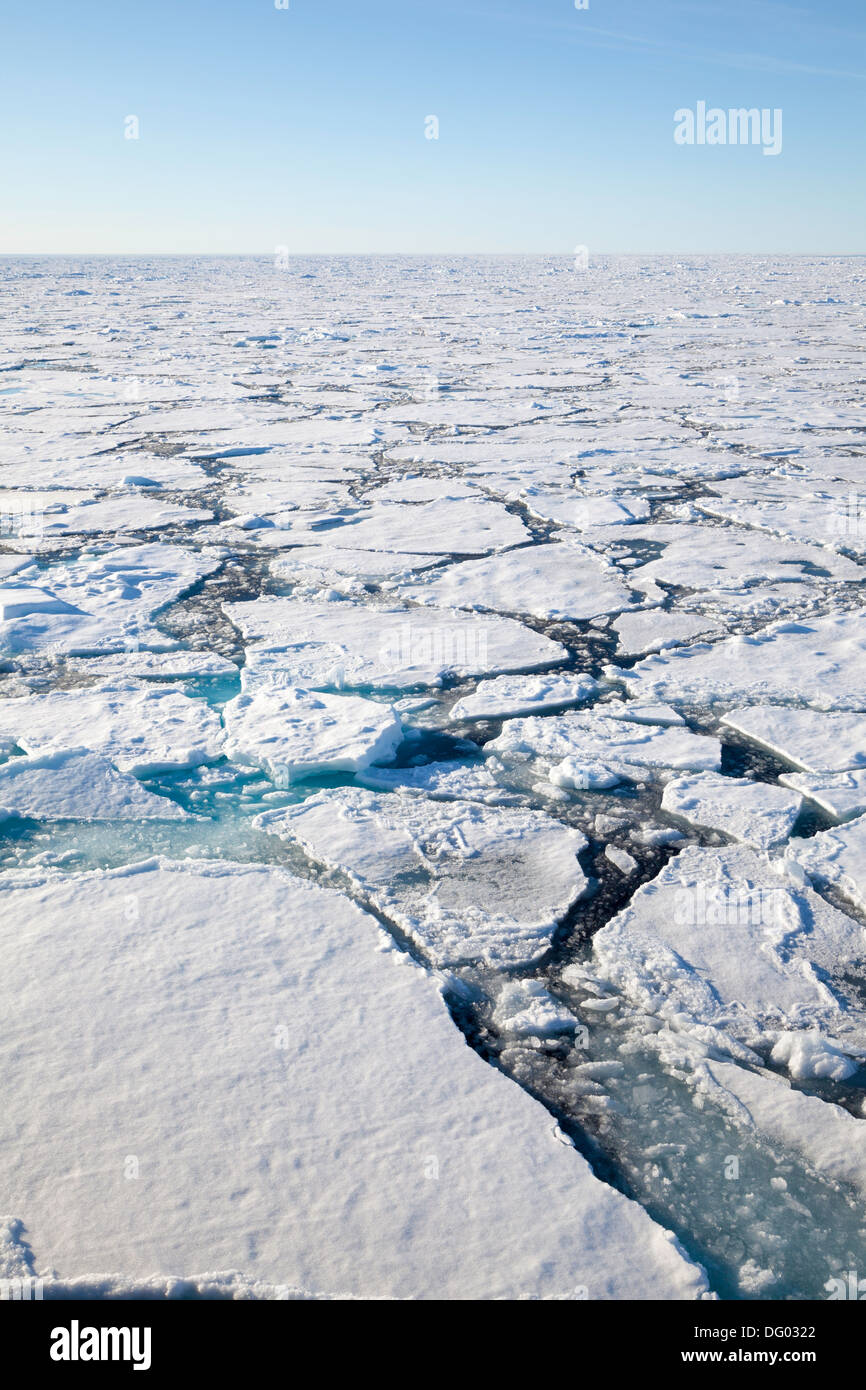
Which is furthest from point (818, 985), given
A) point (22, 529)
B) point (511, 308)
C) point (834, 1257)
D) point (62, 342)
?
point (511, 308)

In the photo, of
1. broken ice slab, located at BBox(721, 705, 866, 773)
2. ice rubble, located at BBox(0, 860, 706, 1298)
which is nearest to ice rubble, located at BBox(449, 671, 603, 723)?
broken ice slab, located at BBox(721, 705, 866, 773)

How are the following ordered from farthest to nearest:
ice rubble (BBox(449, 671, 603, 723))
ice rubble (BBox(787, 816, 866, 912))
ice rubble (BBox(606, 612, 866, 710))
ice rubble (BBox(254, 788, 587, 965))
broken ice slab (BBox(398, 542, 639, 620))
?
1. broken ice slab (BBox(398, 542, 639, 620))
2. ice rubble (BBox(606, 612, 866, 710))
3. ice rubble (BBox(449, 671, 603, 723))
4. ice rubble (BBox(787, 816, 866, 912))
5. ice rubble (BBox(254, 788, 587, 965))

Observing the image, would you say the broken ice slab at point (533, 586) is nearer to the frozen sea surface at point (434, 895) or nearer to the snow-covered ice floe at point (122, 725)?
the frozen sea surface at point (434, 895)

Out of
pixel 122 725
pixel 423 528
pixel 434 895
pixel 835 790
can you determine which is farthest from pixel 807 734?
pixel 423 528

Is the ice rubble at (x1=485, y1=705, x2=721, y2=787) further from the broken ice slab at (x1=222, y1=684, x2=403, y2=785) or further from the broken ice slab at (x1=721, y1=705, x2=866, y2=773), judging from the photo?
the broken ice slab at (x1=222, y1=684, x2=403, y2=785)

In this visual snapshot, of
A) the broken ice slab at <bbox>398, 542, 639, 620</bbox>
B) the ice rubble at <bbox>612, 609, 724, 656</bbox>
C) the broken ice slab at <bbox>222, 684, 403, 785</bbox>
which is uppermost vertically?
the broken ice slab at <bbox>398, 542, 639, 620</bbox>

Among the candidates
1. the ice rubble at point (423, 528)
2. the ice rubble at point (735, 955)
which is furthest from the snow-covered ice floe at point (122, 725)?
the ice rubble at point (423, 528)
